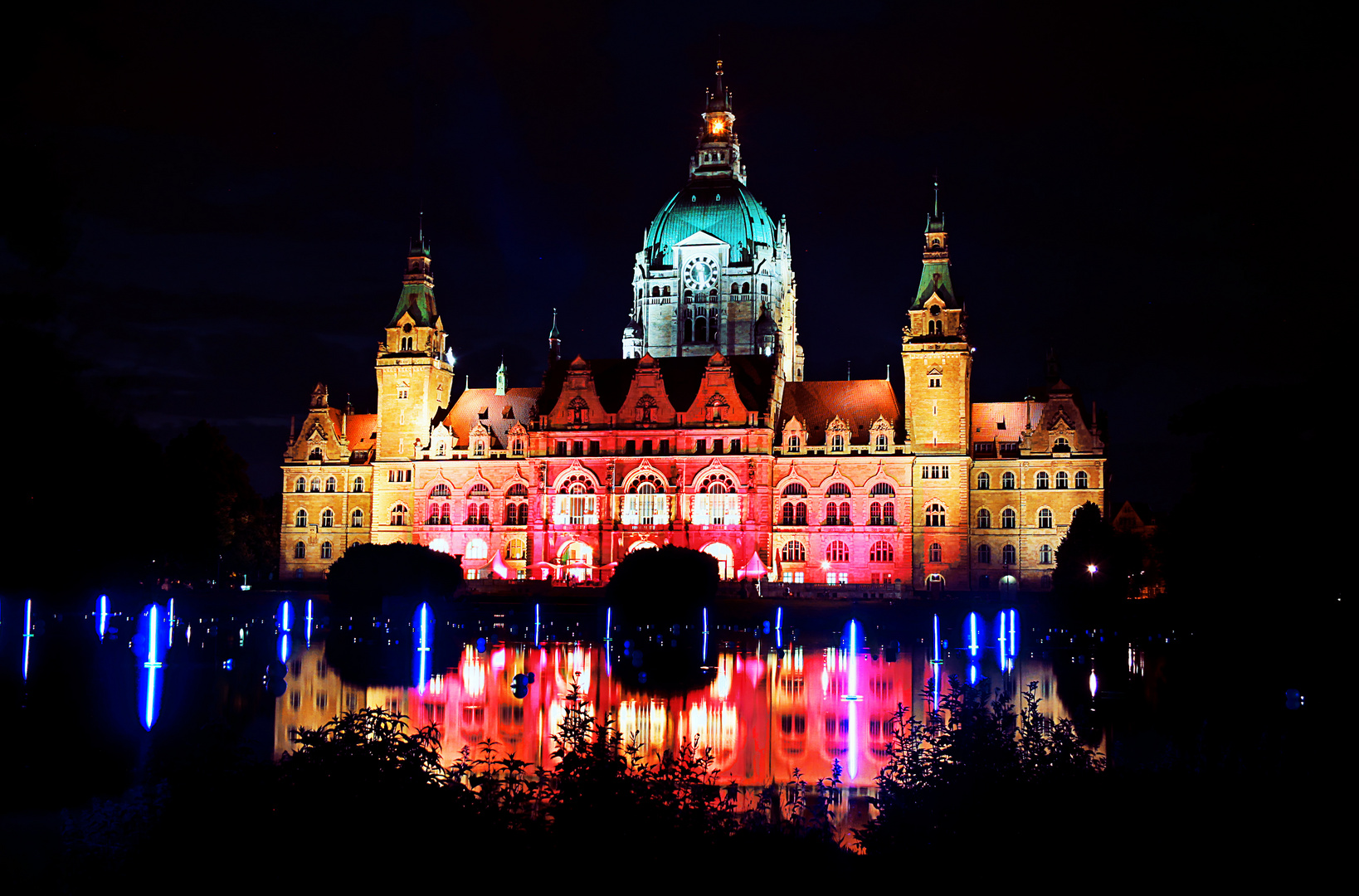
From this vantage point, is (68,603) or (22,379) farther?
(68,603)

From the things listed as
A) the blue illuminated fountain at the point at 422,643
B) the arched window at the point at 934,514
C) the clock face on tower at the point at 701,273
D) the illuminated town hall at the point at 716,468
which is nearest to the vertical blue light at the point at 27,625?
the blue illuminated fountain at the point at 422,643

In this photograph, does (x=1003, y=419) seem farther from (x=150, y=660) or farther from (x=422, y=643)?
(x=150, y=660)

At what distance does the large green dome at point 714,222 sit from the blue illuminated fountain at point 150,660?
64.9 metres

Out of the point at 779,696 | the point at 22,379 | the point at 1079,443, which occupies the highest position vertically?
the point at 1079,443

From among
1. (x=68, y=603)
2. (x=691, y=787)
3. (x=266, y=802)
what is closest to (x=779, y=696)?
(x=691, y=787)

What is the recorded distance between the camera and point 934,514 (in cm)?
9750

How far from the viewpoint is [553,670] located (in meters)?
48.8

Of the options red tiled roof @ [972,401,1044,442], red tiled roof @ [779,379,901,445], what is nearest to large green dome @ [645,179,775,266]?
red tiled roof @ [779,379,901,445]

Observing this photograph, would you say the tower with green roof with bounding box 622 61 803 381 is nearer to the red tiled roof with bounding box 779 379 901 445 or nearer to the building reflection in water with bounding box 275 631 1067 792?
the red tiled roof with bounding box 779 379 901 445

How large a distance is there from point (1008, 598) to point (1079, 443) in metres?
14.0

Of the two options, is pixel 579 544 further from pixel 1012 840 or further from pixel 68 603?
pixel 1012 840

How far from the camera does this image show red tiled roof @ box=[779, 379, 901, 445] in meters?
101

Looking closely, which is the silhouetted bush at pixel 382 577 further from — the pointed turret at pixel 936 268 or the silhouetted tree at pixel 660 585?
the pointed turret at pixel 936 268

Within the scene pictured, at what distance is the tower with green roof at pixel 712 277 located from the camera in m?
124
